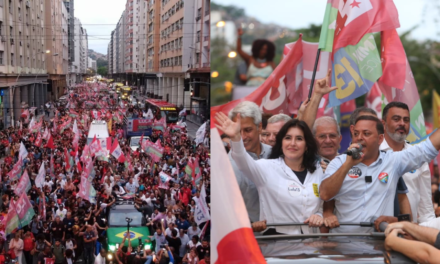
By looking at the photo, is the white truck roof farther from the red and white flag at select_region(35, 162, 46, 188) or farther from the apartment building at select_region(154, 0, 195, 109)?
the red and white flag at select_region(35, 162, 46, 188)

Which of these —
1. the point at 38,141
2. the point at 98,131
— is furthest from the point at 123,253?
the point at 98,131

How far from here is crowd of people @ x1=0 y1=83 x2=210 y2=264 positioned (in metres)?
9.80

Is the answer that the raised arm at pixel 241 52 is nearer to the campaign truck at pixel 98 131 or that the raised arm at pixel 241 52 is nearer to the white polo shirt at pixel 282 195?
the white polo shirt at pixel 282 195

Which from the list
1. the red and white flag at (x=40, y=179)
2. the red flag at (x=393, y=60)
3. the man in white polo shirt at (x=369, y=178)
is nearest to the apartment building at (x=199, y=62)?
the red and white flag at (x=40, y=179)

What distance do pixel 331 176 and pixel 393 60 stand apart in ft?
2.68

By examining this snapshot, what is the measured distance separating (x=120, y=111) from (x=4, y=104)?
6.21 metres

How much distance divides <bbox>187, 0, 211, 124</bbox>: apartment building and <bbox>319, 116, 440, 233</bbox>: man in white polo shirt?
19.3m

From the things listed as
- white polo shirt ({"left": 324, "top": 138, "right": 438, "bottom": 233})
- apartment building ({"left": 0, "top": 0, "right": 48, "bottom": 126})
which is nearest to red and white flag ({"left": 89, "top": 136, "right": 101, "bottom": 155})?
apartment building ({"left": 0, "top": 0, "right": 48, "bottom": 126})

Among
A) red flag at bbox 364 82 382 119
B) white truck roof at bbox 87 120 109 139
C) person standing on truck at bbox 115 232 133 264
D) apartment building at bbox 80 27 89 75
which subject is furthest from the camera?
apartment building at bbox 80 27 89 75

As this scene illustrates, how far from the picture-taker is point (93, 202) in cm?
1219

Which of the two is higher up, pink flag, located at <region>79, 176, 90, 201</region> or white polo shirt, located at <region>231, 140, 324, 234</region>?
white polo shirt, located at <region>231, 140, 324, 234</region>

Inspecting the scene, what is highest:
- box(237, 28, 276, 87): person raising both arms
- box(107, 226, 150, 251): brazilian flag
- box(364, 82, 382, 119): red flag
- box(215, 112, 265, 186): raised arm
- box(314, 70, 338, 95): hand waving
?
box(237, 28, 276, 87): person raising both arms

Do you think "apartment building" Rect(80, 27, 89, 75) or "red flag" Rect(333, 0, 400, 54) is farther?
"apartment building" Rect(80, 27, 89, 75)

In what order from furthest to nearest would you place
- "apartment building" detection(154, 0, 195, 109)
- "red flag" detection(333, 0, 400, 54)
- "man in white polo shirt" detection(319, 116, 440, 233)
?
"apartment building" detection(154, 0, 195, 109), "red flag" detection(333, 0, 400, 54), "man in white polo shirt" detection(319, 116, 440, 233)
